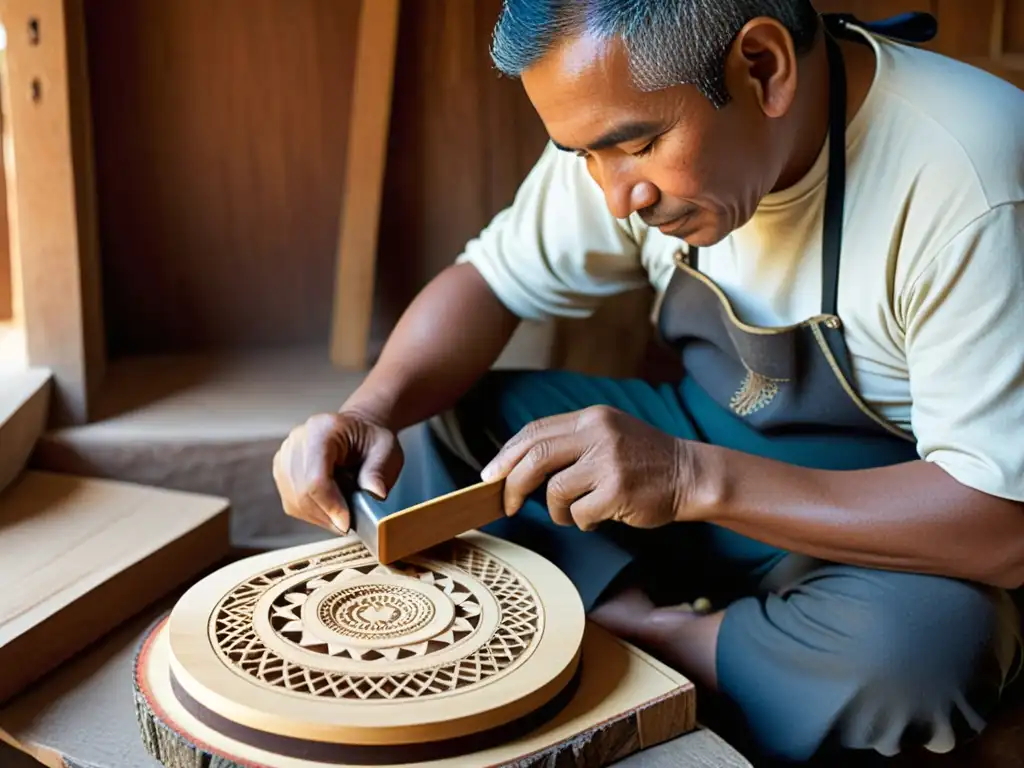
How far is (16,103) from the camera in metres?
1.87

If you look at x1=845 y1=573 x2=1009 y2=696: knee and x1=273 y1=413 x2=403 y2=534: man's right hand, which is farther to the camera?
x1=273 y1=413 x2=403 y2=534: man's right hand

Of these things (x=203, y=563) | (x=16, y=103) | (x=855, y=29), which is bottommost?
(x=203, y=563)

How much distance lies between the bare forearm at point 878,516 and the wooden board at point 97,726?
0.80 feet

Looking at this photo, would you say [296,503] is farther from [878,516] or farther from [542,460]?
[878,516]

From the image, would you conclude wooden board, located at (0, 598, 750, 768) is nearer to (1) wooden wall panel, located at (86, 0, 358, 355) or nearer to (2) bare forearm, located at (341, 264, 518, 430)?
(2) bare forearm, located at (341, 264, 518, 430)

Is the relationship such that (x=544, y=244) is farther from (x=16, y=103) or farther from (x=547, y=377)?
(x=16, y=103)

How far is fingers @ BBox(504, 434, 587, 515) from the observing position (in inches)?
52.7

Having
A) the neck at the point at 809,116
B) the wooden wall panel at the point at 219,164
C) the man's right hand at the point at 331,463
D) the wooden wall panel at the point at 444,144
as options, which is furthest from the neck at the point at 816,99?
the wooden wall panel at the point at 219,164

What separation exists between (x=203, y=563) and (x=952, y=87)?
1.32 m

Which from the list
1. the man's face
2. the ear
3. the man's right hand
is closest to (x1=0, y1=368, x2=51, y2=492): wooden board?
the man's right hand

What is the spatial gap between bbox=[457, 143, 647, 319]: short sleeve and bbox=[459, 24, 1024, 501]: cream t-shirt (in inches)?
7.1

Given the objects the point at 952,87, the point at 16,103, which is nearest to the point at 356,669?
the point at 952,87

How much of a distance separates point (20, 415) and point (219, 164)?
75cm

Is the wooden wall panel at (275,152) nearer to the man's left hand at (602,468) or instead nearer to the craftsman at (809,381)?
the craftsman at (809,381)
